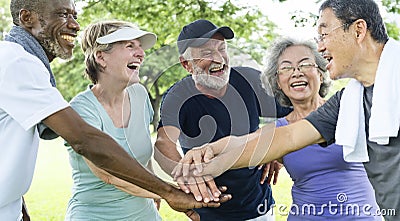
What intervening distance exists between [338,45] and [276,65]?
61cm

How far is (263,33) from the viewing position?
7.52 metres

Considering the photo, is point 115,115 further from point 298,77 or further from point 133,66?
point 298,77

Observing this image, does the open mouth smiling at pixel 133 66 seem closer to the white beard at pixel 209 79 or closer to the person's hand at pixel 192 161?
the white beard at pixel 209 79

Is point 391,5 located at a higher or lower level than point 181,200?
higher

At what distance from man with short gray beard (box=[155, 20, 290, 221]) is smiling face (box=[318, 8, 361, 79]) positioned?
0.46 metres

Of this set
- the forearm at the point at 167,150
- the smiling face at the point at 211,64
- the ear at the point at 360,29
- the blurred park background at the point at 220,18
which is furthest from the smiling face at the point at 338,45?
the blurred park background at the point at 220,18

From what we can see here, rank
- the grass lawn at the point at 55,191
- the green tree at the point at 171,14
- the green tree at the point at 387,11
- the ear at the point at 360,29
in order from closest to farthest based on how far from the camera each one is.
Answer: the ear at the point at 360,29 → the grass lawn at the point at 55,191 → the green tree at the point at 387,11 → the green tree at the point at 171,14

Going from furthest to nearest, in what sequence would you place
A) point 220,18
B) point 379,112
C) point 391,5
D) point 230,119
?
point 220,18 < point 391,5 < point 230,119 < point 379,112

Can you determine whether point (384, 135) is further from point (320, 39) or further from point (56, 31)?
point (56, 31)

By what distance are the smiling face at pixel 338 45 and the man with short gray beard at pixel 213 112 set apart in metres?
0.46

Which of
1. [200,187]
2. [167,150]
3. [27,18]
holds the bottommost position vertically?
[200,187]

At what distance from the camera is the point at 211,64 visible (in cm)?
231

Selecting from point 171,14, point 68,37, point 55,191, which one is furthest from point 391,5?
point 55,191

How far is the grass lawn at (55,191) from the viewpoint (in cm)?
542
